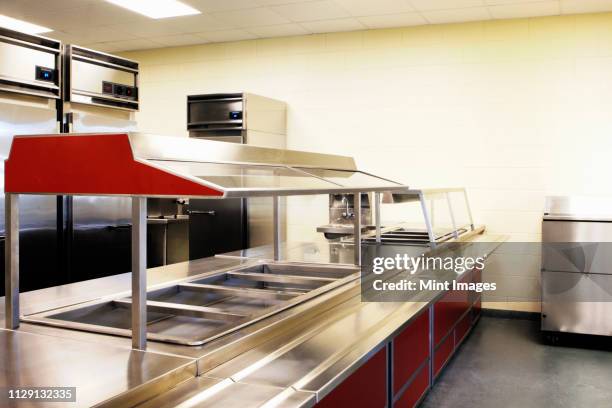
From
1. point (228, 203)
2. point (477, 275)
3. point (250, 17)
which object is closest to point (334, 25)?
point (250, 17)

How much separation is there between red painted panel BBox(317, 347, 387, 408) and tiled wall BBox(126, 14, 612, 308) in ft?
10.5

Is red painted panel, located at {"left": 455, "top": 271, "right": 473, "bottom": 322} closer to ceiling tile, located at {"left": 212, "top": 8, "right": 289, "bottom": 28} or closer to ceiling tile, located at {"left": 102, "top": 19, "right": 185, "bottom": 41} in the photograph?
ceiling tile, located at {"left": 212, "top": 8, "right": 289, "bottom": 28}

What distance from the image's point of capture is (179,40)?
5.99 meters

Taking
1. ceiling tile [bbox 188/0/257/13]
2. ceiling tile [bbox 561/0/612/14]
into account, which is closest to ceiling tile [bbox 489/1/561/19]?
ceiling tile [bbox 561/0/612/14]

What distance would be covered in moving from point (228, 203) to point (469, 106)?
2382mm

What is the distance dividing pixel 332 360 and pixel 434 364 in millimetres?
1958

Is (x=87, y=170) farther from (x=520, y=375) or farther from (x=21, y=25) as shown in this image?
(x=21, y=25)

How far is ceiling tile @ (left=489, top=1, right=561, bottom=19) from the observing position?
461 centimetres

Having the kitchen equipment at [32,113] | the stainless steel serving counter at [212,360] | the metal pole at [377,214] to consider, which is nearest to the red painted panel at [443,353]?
the metal pole at [377,214]

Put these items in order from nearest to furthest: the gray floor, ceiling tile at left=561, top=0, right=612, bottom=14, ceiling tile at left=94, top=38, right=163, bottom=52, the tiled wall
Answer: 1. the gray floor
2. ceiling tile at left=561, top=0, right=612, bottom=14
3. the tiled wall
4. ceiling tile at left=94, top=38, right=163, bottom=52

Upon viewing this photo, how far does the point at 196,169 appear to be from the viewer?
1604mm

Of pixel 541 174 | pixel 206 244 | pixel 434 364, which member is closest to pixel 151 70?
pixel 206 244

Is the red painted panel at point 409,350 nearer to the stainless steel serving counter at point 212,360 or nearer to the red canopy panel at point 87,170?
the stainless steel serving counter at point 212,360

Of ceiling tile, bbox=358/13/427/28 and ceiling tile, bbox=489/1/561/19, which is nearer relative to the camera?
ceiling tile, bbox=489/1/561/19
